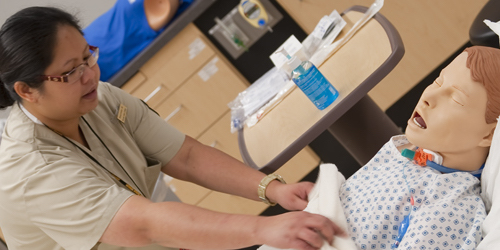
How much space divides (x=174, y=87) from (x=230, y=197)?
2.65 feet

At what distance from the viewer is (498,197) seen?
117 centimetres

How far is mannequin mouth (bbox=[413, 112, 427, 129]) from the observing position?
1348 millimetres

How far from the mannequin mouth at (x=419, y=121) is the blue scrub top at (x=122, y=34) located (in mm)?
1952

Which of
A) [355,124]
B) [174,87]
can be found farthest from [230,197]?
[355,124]

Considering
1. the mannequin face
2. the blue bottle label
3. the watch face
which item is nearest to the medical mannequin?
the mannequin face

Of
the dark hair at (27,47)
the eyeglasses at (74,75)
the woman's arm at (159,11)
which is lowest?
the woman's arm at (159,11)

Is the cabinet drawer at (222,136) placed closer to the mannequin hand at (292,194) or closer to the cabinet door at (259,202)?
A: the cabinet door at (259,202)

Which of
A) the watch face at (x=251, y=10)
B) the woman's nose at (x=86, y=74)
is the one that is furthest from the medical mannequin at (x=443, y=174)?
the watch face at (x=251, y=10)

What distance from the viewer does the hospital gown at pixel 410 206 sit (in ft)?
3.78

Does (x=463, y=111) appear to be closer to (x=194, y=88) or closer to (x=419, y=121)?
(x=419, y=121)

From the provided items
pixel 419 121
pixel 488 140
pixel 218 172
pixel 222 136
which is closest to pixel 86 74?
pixel 218 172

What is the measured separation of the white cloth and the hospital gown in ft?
0.23

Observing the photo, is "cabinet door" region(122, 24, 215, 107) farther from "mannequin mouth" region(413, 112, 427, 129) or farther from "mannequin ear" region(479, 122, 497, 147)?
"mannequin ear" region(479, 122, 497, 147)

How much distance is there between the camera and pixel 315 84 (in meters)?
1.78
